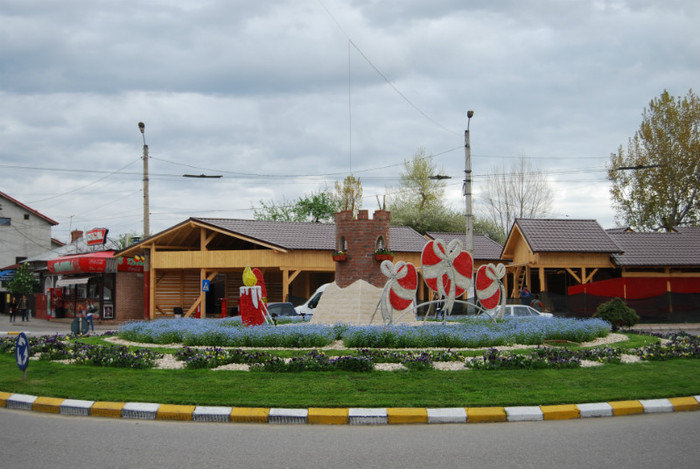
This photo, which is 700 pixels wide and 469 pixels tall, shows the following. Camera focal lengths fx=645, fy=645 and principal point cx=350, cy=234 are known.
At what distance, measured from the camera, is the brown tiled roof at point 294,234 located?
3578 centimetres

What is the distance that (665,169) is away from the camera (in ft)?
159

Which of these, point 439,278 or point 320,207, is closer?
point 439,278

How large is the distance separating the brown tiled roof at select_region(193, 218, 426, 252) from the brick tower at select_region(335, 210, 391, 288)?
13039 millimetres

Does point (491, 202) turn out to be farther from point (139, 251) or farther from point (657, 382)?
point (657, 382)

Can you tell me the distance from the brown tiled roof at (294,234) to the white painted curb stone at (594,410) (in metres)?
25.9

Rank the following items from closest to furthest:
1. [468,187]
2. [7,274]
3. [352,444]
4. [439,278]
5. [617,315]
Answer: [352,444]
[439,278]
[617,315]
[468,187]
[7,274]

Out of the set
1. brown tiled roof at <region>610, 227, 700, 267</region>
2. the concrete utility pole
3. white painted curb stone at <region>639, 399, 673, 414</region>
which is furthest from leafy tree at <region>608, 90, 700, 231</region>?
white painted curb stone at <region>639, 399, 673, 414</region>

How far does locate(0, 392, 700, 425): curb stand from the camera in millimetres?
9375

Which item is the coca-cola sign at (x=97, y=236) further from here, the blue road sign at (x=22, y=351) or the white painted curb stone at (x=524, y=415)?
the white painted curb stone at (x=524, y=415)

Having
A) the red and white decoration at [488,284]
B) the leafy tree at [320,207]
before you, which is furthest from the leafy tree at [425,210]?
the red and white decoration at [488,284]

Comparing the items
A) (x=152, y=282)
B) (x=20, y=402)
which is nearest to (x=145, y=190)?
(x=152, y=282)

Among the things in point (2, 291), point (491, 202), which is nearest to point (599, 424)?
point (491, 202)

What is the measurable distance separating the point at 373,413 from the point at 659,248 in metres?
32.2

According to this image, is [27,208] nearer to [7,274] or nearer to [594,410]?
[7,274]
